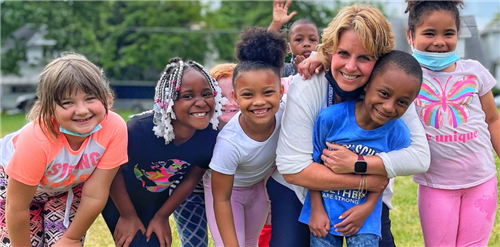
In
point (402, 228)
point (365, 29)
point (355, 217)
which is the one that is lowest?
point (402, 228)

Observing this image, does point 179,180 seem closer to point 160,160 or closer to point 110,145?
point 160,160

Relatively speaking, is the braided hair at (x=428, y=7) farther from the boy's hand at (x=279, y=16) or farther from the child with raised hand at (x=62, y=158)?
the child with raised hand at (x=62, y=158)

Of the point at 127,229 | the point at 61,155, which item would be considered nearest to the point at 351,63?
the point at 61,155

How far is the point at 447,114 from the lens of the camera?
3.32 m

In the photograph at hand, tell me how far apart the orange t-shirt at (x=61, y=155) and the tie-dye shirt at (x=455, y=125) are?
6.82 feet

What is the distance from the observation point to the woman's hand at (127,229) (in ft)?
11.9

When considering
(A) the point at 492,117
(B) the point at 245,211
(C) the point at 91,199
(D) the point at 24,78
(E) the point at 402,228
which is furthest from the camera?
(D) the point at 24,78

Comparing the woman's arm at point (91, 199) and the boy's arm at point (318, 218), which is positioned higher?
the boy's arm at point (318, 218)

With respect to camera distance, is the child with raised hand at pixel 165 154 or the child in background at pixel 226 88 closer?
the child with raised hand at pixel 165 154

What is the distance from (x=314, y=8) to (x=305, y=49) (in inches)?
1411

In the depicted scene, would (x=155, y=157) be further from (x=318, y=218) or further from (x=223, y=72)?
(x=318, y=218)

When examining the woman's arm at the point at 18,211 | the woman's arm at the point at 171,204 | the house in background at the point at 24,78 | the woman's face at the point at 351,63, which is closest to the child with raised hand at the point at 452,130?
the woman's face at the point at 351,63

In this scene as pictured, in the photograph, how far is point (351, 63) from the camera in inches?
115

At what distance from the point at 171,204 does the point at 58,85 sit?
121 centimetres
